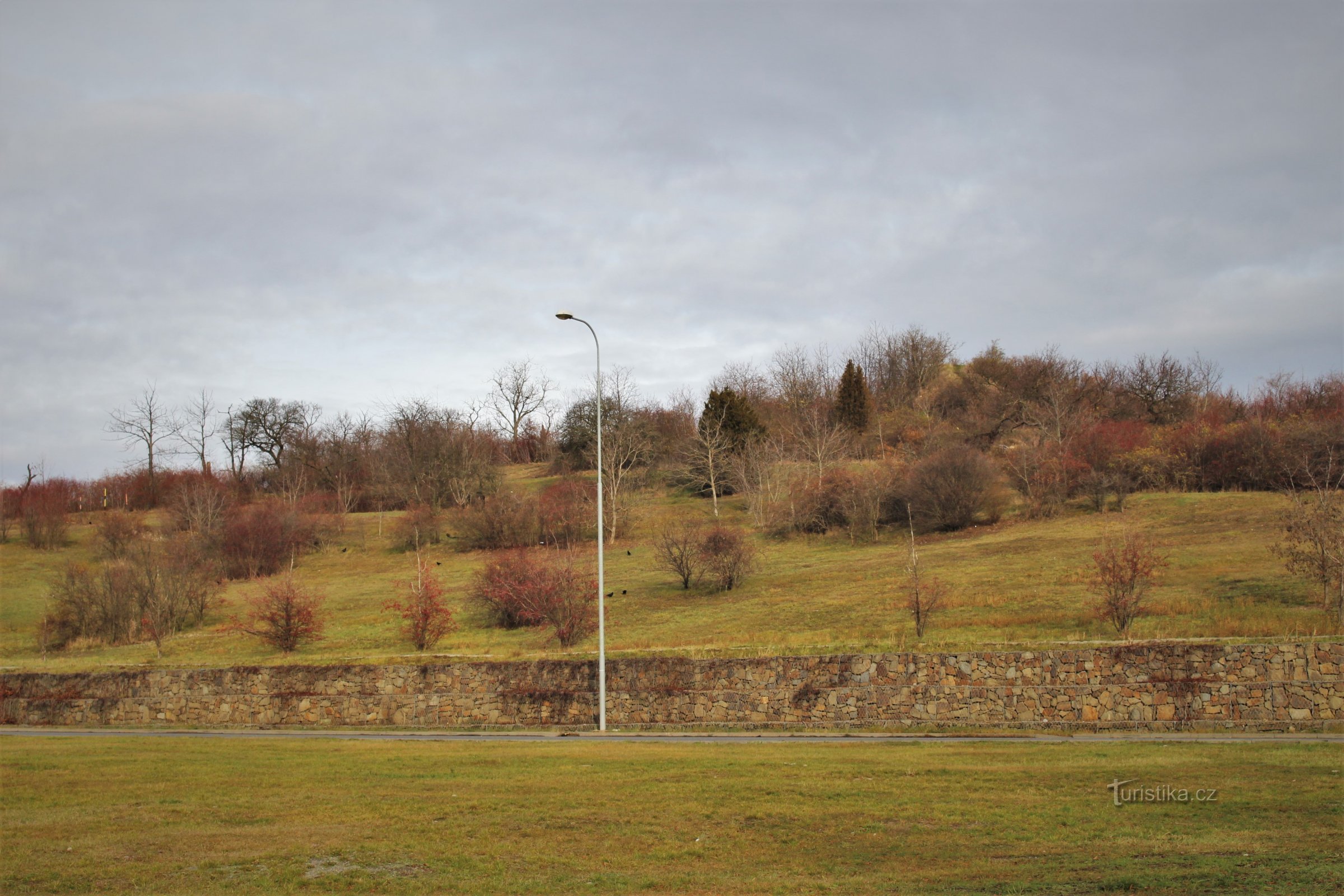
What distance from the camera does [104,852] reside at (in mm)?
8930

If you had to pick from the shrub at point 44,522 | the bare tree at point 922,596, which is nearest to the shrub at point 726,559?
the bare tree at point 922,596

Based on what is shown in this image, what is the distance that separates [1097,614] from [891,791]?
17707mm

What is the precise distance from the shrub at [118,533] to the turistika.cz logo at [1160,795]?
193ft

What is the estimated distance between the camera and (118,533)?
6222 centimetres

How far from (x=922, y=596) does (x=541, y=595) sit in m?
13.6

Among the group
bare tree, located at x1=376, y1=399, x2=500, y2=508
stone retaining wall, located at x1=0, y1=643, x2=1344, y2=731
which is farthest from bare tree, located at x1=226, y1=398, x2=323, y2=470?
stone retaining wall, located at x1=0, y1=643, x2=1344, y2=731

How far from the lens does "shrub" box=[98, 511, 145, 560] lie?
194 ft

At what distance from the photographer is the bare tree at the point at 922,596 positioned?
2683 centimetres

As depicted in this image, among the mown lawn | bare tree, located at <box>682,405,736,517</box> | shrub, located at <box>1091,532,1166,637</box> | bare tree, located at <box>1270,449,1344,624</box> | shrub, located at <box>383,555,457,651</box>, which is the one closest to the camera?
the mown lawn

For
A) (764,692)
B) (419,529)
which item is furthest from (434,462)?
(764,692)

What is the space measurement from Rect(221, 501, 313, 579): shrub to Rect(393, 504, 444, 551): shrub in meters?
6.56

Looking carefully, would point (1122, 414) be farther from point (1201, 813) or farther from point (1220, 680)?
point (1201, 813)

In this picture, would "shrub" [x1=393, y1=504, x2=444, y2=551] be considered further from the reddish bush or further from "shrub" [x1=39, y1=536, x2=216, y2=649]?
the reddish bush

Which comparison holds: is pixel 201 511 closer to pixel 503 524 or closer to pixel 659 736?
pixel 503 524
